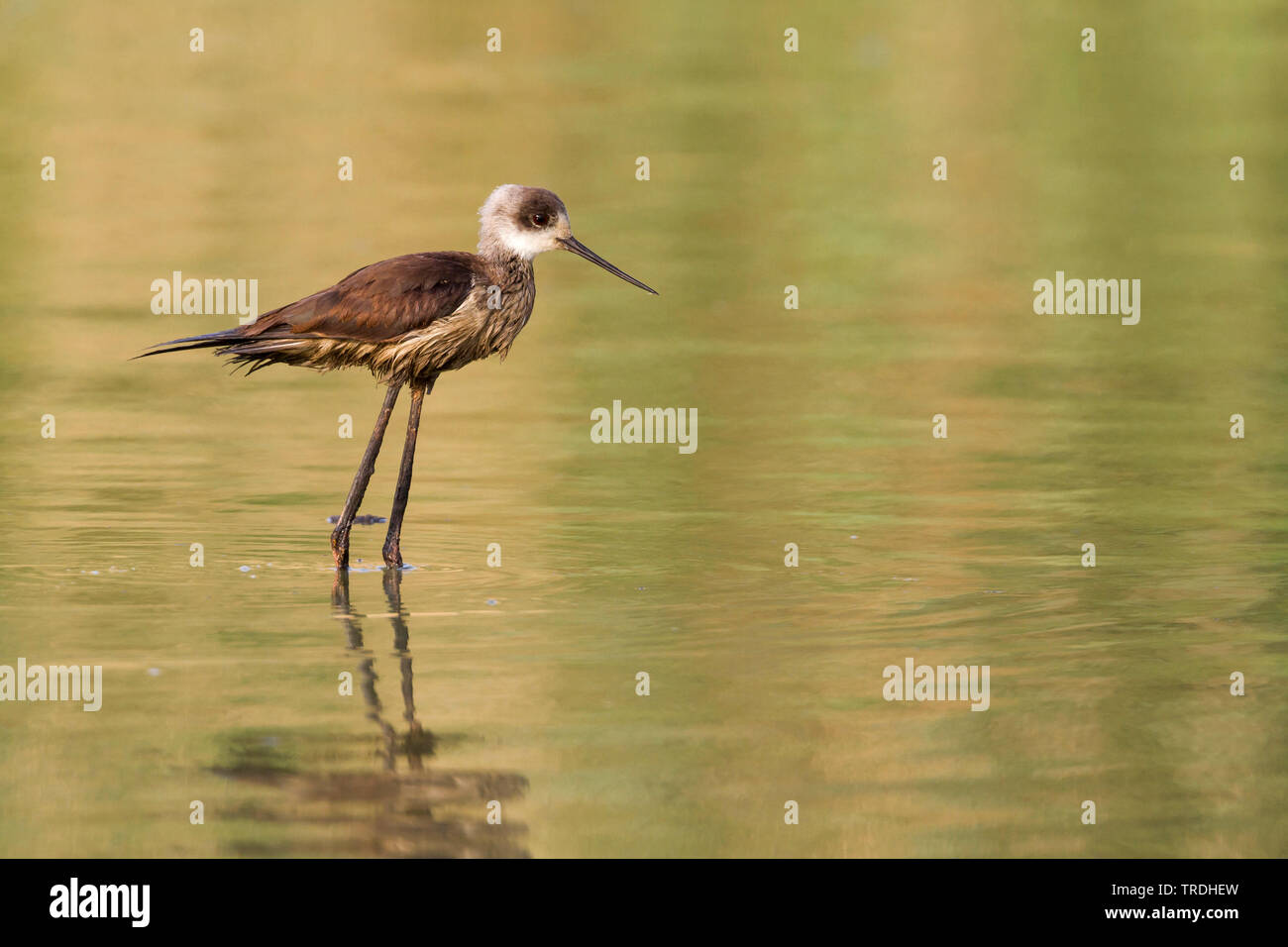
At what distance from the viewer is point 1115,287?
18.6m

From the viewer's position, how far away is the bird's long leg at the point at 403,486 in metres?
10.4

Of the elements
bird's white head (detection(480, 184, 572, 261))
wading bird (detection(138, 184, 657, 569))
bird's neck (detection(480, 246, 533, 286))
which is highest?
bird's white head (detection(480, 184, 572, 261))

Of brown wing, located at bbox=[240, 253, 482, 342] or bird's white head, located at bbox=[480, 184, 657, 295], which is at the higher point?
bird's white head, located at bbox=[480, 184, 657, 295]

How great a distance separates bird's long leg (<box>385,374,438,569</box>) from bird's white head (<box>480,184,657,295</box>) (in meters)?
0.67

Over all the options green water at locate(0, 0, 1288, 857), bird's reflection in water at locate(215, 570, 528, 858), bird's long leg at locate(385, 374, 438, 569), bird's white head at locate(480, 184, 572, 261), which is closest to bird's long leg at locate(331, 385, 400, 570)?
bird's long leg at locate(385, 374, 438, 569)

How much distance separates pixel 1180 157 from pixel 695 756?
1820cm

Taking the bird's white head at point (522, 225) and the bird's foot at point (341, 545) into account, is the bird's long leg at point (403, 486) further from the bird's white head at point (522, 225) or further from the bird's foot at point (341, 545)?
the bird's white head at point (522, 225)

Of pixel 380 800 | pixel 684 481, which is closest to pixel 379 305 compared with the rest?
pixel 684 481

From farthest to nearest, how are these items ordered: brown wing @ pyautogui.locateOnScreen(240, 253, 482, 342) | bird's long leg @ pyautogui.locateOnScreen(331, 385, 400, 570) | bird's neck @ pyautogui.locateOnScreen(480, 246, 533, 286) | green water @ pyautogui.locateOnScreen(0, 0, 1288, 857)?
bird's neck @ pyautogui.locateOnScreen(480, 246, 533, 286), bird's long leg @ pyautogui.locateOnScreen(331, 385, 400, 570), brown wing @ pyautogui.locateOnScreen(240, 253, 482, 342), green water @ pyautogui.locateOnScreen(0, 0, 1288, 857)

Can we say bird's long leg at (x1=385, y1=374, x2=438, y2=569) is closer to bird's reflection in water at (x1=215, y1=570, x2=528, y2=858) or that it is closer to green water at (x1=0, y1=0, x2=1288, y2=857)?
green water at (x1=0, y1=0, x2=1288, y2=857)

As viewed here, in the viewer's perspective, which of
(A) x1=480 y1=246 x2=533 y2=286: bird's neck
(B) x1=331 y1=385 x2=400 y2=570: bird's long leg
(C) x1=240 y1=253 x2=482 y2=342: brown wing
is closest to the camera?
(C) x1=240 y1=253 x2=482 y2=342: brown wing

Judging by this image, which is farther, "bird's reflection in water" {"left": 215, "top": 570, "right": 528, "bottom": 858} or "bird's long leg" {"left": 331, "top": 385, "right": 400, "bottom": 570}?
"bird's long leg" {"left": 331, "top": 385, "right": 400, "bottom": 570}

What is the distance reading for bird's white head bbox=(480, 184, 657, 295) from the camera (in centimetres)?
1054

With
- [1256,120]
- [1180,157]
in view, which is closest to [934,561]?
[1180,157]
